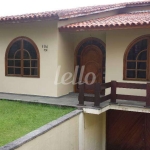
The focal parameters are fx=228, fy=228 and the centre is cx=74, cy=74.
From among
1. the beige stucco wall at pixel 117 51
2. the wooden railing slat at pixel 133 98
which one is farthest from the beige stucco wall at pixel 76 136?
the beige stucco wall at pixel 117 51

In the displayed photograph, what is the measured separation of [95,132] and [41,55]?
11.9ft

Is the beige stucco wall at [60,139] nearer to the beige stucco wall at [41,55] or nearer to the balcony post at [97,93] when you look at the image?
the balcony post at [97,93]

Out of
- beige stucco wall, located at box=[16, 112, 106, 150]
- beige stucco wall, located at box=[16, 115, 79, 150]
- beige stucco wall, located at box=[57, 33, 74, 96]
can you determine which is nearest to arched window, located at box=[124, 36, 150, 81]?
beige stucco wall, located at box=[16, 112, 106, 150]

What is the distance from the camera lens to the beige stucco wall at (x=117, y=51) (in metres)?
8.23

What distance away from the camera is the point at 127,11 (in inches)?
481

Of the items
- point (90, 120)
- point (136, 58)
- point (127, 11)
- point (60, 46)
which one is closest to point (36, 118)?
point (90, 120)

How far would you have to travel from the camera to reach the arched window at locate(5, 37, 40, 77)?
9.27 meters

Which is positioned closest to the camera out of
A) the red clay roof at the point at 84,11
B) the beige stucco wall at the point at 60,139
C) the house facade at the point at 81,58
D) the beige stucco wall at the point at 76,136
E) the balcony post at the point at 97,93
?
the beige stucco wall at the point at 60,139

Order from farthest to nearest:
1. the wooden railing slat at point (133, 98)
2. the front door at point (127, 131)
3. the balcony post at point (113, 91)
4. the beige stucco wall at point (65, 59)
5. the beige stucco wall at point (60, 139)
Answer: the beige stucco wall at point (65, 59) < the front door at point (127, 131) < the balcony post at point (113, 91) < the wooden railing slat at point (133, 98) < the beige stucco wall at point (60, 139)

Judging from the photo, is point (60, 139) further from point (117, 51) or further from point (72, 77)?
point (72, 77)

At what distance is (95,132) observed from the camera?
26.8ft

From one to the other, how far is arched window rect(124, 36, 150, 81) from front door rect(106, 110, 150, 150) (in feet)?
5.12

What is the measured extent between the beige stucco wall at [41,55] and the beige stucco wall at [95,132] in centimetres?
196

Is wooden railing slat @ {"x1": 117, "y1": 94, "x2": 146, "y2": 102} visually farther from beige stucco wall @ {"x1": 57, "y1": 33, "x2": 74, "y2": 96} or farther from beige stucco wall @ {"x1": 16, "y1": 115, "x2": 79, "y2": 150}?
beige stucco wall @ {"x1": 57, "y1": 33, "x2": 74, "y2": 96}
